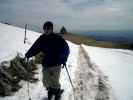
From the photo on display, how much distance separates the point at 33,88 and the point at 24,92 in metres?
0.54

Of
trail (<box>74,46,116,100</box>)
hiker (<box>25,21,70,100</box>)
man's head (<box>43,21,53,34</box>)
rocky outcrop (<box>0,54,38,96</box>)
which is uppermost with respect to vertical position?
man's head (<box>43,21,53,34</box>)

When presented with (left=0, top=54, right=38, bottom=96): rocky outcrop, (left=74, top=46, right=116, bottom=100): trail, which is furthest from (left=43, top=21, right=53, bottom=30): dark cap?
(left=74, top=46, right=116, bottom=100): trail

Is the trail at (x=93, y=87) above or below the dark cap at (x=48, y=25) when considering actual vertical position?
below

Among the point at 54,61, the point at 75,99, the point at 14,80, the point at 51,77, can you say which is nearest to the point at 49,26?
the point at 54,61

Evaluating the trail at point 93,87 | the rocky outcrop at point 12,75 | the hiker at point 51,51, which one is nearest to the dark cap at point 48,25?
the hiker at point 51,51

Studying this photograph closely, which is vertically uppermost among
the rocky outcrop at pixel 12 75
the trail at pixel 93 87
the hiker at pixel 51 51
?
the hiker at pixel 51 51

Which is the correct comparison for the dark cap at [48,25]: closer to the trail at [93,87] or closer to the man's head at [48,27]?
the man's head at [48,27]

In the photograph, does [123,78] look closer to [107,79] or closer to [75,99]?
[107,79]

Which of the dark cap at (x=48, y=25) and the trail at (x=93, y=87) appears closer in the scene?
the dark cap at (x=48, y=25)

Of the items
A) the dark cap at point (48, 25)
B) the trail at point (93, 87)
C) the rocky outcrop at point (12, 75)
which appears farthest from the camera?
the rocky outcrop at point (12, 75)

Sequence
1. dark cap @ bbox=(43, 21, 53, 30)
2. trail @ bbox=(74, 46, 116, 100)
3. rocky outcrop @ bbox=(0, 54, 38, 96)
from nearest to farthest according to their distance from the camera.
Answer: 1. dark cap @ bbox=(43, 21, 53, 30)
2. trail @ bbox=(74, 46, 116, 100)
3. rocky outcrop @ bbox=(0, 54, 38, 96)

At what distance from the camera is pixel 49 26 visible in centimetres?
540

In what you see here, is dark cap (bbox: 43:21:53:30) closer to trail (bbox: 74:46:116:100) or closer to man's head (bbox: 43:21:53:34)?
man's head (bbox: 43:21:53:34)

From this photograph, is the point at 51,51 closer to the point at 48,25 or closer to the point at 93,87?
the point at 48,25
